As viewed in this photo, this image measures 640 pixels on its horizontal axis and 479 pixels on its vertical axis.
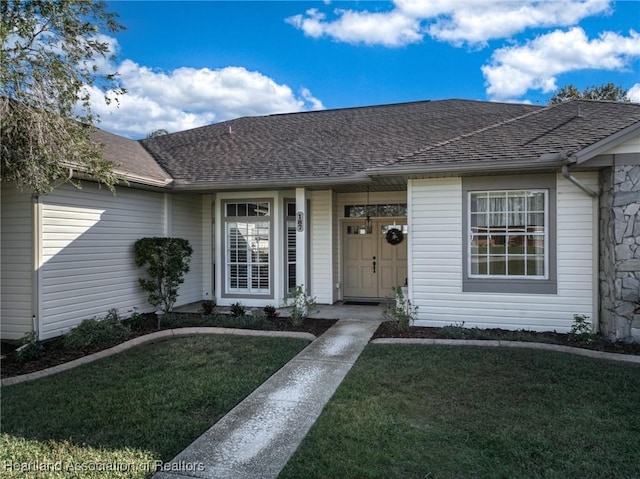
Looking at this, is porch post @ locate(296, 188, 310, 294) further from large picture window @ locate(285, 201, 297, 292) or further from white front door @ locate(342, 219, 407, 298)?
white front door @ locate(342, 219, 407, 298)

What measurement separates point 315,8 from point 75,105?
6954mm

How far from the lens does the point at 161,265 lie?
884cm

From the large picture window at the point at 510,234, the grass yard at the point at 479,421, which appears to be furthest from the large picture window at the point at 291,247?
the grass yard at the point at 479,421

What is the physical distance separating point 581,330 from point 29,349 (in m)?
8.67

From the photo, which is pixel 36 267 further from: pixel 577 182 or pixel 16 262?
pixel 577 182

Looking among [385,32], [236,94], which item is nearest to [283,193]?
[385,32]

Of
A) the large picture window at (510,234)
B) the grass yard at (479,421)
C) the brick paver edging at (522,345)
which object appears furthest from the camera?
the large picture window at (510,234)

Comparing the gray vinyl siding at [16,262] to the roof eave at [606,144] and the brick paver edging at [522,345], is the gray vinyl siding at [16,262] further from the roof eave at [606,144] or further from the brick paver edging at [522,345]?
the roof eave at [606,144]

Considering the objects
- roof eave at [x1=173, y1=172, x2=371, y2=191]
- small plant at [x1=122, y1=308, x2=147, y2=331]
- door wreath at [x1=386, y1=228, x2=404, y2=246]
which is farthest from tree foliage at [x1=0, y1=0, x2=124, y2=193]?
door wreath at [x1=386, y1=228, x2=404, y2=246]

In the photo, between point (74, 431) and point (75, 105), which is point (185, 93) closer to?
point (75, 105)

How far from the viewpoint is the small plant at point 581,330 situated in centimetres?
648

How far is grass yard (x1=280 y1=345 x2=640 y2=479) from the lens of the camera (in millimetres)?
3088

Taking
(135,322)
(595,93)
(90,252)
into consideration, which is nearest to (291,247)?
(135,322)

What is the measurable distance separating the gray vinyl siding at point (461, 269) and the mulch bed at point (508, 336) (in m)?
0.31
